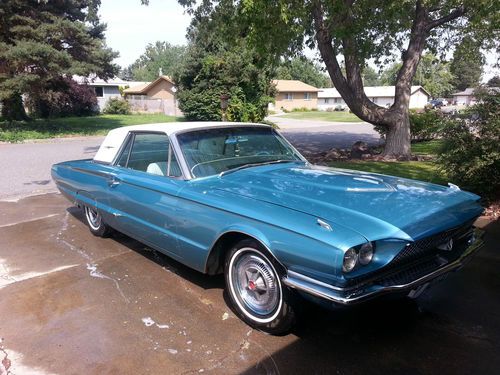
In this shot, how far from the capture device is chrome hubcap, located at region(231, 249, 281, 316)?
3.12m

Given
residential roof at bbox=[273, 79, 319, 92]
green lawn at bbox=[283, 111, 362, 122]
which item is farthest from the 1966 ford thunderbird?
residential roof at bbox=[273, 79, 319, 92]

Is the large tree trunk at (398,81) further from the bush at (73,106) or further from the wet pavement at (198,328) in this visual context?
the bush at (73,106)

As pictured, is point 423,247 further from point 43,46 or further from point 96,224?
point 43,46

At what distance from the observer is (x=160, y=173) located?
4125mm

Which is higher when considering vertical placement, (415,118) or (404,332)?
(415,118)

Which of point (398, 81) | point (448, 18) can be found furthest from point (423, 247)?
point (448, 18)

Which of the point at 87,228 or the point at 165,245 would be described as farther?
the point at 87,228

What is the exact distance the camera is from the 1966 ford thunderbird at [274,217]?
2.66 metres

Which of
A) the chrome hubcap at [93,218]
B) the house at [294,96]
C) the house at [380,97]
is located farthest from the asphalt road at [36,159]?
the house at [380,97]

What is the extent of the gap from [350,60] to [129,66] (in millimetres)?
141017

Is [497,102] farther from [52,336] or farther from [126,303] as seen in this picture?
[52,336]

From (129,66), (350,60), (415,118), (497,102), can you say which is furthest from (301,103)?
(129,66)

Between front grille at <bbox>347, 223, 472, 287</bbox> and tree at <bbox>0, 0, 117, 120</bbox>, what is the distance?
1876cm

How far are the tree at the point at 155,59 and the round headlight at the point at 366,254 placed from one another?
111417mm
